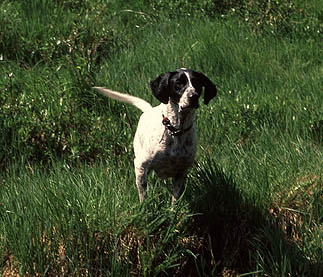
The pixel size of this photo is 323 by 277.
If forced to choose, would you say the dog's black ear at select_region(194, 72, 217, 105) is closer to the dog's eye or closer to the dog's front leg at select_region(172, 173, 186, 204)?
the dog's eye

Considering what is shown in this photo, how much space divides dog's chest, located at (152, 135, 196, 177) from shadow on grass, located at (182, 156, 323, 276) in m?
0.33

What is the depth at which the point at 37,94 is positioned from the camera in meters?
5.54

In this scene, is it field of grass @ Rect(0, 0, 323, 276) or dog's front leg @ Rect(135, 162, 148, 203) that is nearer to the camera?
field of grass @ Rect(0, 0, 323, 276)

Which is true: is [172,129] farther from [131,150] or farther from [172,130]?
[131,150]

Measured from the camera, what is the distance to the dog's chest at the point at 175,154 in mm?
3697

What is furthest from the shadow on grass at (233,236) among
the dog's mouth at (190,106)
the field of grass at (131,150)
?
the dog's mouth at (190,106)

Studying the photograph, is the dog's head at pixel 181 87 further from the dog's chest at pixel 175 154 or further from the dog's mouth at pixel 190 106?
the dog's chest at pixel 175 154

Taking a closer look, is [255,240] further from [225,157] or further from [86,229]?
[86,229]

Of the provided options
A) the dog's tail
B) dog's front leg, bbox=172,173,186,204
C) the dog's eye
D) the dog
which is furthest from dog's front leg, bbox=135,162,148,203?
the dog's tail

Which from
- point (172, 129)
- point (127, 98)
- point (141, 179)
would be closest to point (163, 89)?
point (172, 129)

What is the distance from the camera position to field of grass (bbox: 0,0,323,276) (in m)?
3.60

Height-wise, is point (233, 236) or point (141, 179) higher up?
point (141, 179)

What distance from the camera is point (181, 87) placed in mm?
3547

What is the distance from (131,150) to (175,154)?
101cm
